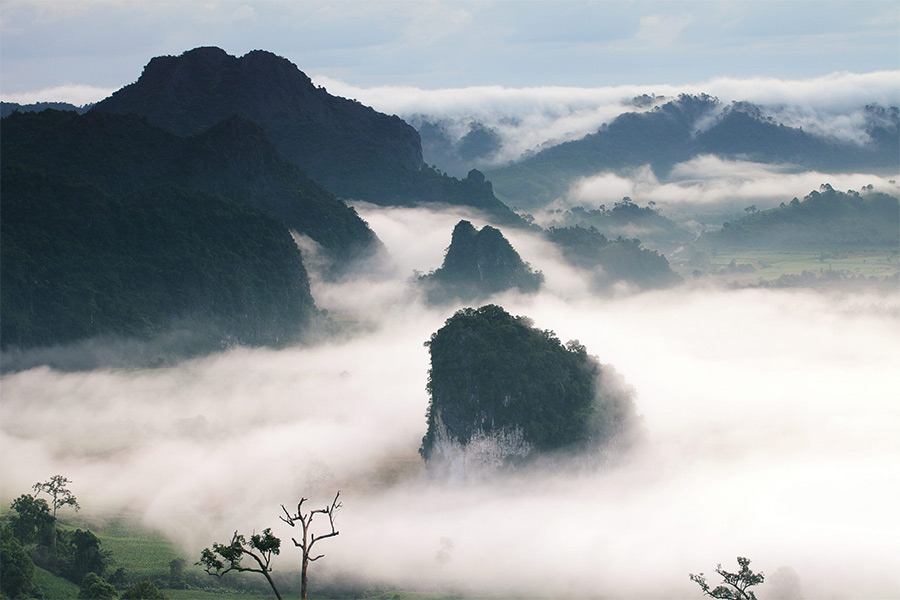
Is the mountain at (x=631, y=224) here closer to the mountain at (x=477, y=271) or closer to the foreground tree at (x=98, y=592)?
the mountain at (x=477, y=271)

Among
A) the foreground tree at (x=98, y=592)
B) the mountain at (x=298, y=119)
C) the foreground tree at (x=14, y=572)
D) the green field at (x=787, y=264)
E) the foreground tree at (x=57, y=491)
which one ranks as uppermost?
the mountain at (x=298, y=119)

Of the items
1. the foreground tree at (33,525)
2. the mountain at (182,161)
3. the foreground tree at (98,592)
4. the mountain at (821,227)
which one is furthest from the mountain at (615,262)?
the foreground tree at (98,592)

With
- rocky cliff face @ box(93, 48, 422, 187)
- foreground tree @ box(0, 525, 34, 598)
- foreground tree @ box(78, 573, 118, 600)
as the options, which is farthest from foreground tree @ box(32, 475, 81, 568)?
rocky cliff face @ box(93, 48, 422, 187)

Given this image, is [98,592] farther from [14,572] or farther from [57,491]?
[57,491]

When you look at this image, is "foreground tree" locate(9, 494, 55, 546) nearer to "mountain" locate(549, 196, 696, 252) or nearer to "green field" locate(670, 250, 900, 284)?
"green field" locate(670, 250, 900, 284)

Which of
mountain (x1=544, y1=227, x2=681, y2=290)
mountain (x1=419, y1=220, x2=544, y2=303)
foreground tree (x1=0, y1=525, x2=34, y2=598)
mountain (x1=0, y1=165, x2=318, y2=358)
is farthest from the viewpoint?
mountain (x1=544, y1=227, x2=681, y2=290)
